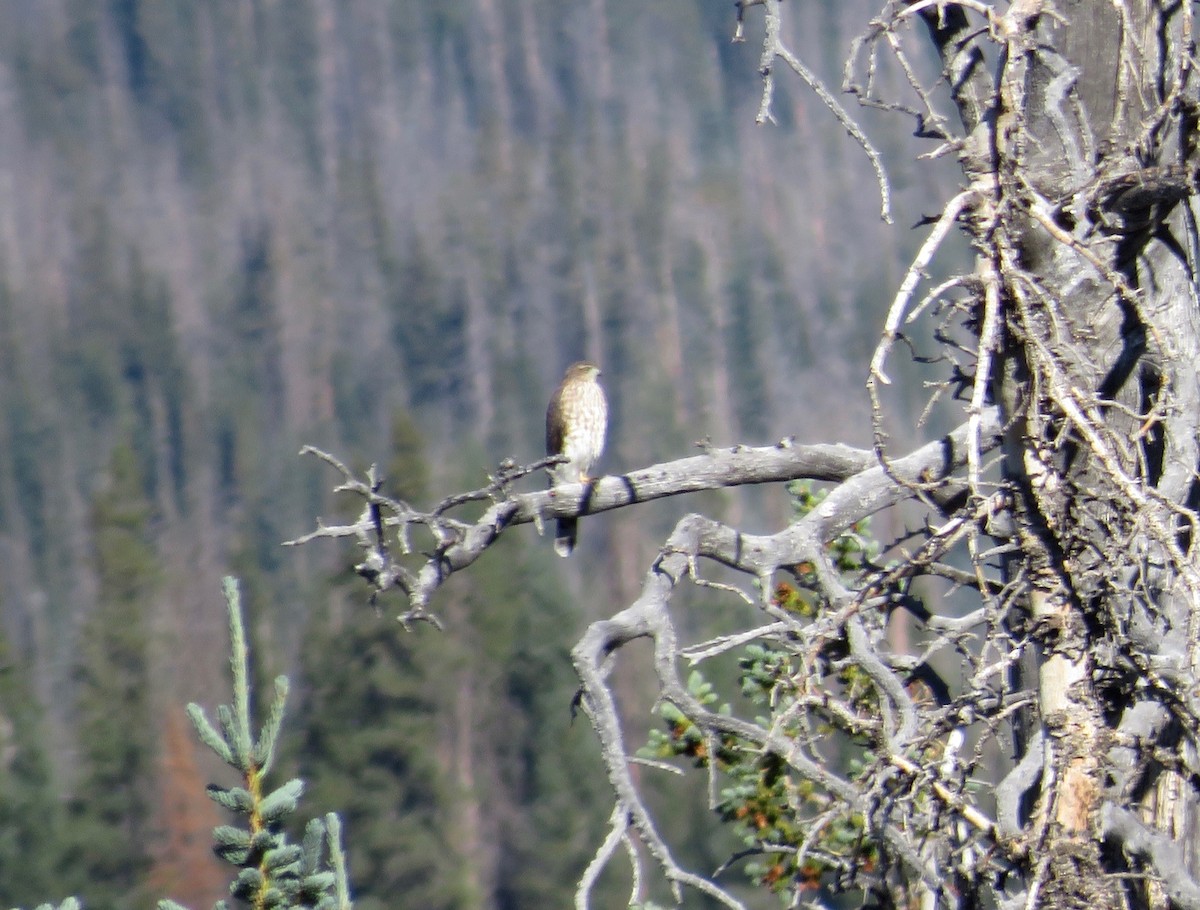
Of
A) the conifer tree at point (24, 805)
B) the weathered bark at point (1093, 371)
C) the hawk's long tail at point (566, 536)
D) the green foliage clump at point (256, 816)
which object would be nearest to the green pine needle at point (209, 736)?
the green foliage clump at point (256, 816)

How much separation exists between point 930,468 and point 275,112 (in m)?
71.3

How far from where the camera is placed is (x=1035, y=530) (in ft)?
11.4

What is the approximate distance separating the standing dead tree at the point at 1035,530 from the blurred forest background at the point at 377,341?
103 feet

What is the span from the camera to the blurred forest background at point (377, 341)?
1474 inches

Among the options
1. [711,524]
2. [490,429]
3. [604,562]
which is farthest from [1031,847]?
[490,429]

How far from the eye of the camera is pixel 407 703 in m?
36.4

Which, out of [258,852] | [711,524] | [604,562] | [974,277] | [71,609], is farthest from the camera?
[71,609]

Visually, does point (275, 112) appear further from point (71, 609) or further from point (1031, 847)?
point (1031, 847)

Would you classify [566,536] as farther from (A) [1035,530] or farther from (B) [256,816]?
(B) [256,816]

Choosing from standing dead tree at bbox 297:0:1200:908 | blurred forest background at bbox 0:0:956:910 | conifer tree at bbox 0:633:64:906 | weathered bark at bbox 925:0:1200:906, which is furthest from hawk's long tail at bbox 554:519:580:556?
blurred forest background at bbox 0:0:956:910

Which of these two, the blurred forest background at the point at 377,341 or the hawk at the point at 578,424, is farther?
the blurred forest background at the point at 377,341

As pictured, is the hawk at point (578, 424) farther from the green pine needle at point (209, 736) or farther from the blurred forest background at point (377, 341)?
the blurred forest background at point (377, 341)

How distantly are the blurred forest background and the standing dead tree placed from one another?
31.3 meters

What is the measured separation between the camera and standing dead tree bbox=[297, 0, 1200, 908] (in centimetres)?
320
